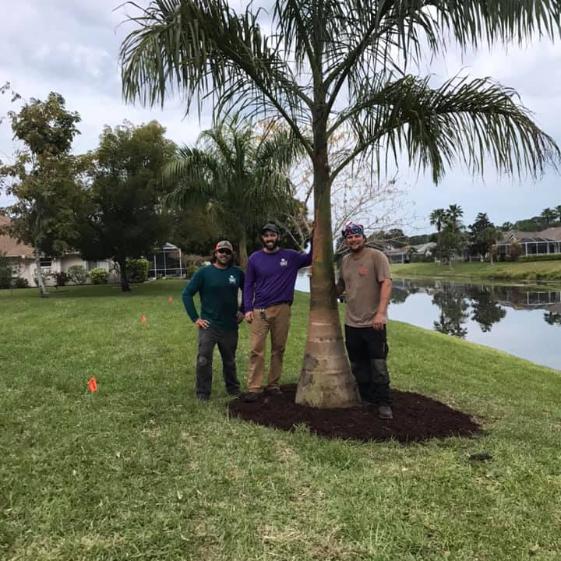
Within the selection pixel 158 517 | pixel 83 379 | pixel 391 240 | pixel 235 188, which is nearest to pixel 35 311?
pixel 235 188

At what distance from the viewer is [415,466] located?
414cm

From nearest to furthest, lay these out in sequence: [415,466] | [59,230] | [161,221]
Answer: [415,466], [59,230], [161,221]

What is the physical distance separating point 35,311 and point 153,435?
13.2 m

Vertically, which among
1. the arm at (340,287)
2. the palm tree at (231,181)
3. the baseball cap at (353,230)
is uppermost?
the palm tree at (231,181)

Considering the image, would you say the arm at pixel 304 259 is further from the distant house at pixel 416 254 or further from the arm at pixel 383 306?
the distant house at pixel 416 254

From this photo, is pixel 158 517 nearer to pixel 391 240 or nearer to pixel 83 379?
pixel 83 379

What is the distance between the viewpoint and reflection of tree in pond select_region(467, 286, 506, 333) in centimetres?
2804

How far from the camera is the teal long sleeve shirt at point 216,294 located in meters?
6.14

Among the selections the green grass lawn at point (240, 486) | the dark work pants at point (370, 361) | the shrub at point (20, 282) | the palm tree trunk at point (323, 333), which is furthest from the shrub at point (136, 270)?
the dark work pants at point (370, 361)

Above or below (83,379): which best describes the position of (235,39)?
above

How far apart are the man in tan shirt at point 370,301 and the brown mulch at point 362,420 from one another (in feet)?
0.77

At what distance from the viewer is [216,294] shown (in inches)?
241

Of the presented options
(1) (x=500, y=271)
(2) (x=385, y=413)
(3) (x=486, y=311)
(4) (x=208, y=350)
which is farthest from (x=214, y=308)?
(1) (x=500, y=271)

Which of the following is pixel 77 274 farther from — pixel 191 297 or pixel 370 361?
pixel 370 361
